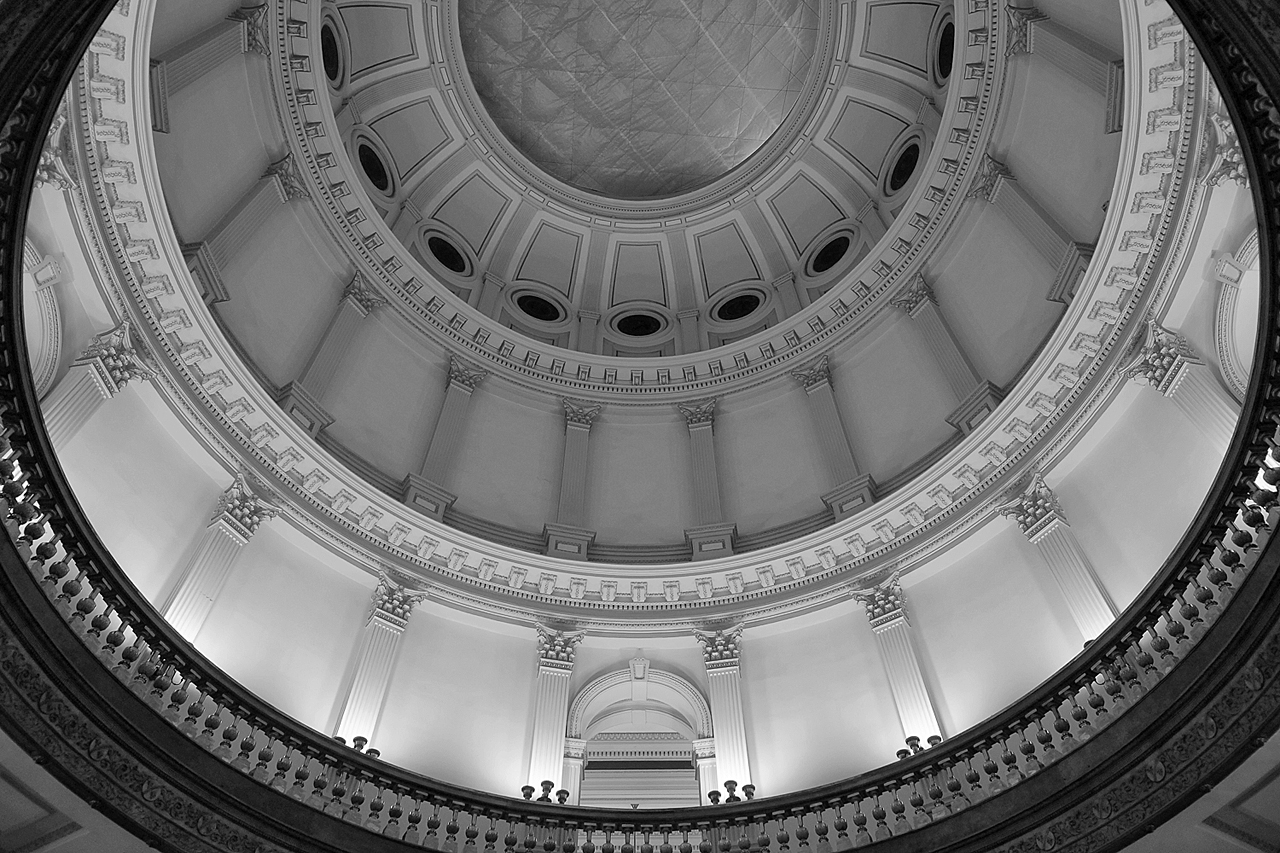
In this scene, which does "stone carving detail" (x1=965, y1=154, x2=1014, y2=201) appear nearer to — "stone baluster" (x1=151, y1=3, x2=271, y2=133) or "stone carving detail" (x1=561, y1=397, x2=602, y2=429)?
"stone carving detail" (x1=561, y1=397, x2=602, y2=429)

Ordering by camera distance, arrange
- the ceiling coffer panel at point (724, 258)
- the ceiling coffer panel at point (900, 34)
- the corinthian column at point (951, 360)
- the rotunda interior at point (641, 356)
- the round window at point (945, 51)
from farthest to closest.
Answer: the ceiling coffer panel at point (724, 258), the ceiling coffer panel at point (900, 34), the round window at point (945, 51), the corinthian column at point (951, 360), the rotunda interior at point (641, 356)

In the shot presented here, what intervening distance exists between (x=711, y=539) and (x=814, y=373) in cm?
453

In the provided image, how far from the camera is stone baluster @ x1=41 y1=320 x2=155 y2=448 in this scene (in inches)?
535

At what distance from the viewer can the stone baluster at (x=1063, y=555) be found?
47.8ft

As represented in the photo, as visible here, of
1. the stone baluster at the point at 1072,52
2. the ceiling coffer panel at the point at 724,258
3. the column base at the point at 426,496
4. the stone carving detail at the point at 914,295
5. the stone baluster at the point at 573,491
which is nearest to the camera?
the stone baluster at the point at 1072,52

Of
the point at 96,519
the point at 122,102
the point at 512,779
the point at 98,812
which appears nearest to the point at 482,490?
the point at 512,779

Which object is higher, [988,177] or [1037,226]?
[988,177]

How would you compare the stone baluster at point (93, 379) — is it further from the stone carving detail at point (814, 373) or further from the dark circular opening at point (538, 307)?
the stone carving detail at point (814, 373)

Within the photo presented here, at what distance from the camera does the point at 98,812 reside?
9.91 meters

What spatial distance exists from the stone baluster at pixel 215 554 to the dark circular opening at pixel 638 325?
447 inches

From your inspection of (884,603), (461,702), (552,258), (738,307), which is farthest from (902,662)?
(552,258)

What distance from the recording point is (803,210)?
2570cm

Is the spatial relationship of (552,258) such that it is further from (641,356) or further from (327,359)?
(327,359)

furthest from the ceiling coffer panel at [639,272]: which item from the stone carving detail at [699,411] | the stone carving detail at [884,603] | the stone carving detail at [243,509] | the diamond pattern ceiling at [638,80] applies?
the stone carving detail at [243,509]
